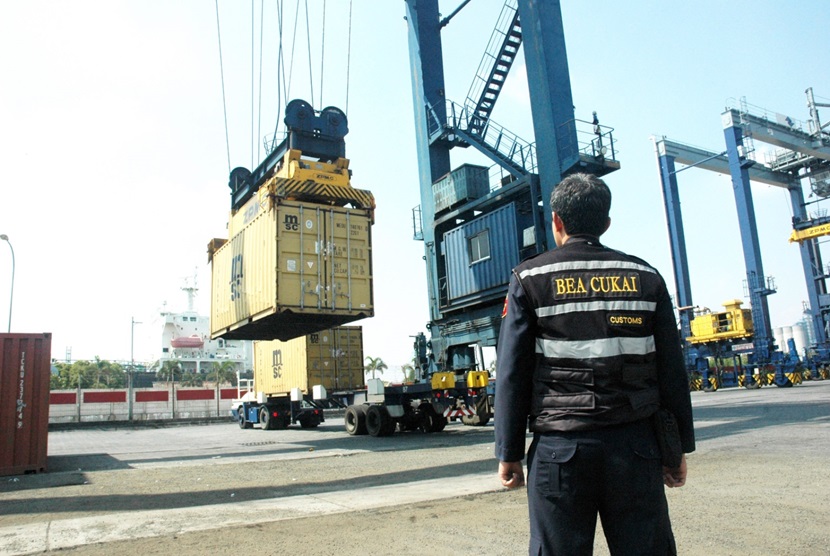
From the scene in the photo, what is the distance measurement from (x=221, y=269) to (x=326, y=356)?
5886 mm

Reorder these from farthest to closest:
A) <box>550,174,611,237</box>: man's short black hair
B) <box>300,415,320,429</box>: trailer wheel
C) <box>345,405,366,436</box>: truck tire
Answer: <box>300,415,320,429</box>: trailer wheel < <box>345,405,366,436</box>: truck tire < <box>550,174,611,237</box>: man's short black hair

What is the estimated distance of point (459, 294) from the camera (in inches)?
766

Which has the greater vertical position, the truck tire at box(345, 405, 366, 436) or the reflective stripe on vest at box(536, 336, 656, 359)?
the reflective stripe on vest at box(536, 336, 656, 359)

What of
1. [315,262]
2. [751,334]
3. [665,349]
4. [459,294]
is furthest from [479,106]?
[751,334]

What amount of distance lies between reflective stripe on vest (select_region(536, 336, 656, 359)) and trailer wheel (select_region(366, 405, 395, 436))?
1394 centimetres

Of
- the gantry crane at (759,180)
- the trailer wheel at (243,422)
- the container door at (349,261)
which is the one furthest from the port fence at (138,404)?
the gantry crane at (759,180)

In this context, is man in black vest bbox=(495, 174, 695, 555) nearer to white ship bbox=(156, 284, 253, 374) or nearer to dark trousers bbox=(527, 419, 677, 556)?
dark trousers bbox=(527, 419, 677, 556)

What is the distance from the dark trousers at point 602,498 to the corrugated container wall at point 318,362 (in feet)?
59.9

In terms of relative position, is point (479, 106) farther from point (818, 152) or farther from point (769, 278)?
→ point (818, 152)

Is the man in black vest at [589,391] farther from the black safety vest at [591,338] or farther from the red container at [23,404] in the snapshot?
the red container at [23,404]

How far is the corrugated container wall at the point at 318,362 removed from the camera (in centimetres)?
2023

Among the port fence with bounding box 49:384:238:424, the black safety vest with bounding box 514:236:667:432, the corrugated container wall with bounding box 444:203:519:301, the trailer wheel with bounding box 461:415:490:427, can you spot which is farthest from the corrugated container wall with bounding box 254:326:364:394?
the black safety vest with bounding box 514:236:667:432

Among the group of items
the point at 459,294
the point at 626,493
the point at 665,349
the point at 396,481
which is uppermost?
the point at 459,294

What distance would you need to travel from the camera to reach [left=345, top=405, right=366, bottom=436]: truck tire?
16.8 metres
